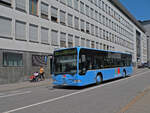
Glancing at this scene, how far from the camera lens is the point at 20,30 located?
20828 millimetres

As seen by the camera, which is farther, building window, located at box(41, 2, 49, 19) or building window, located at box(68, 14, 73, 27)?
building window, located at box(68, 14, 73, 27)

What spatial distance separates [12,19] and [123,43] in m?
43.8

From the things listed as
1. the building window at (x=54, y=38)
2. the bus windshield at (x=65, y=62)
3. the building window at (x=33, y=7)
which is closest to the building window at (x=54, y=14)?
the building window at (x=54, y=38)

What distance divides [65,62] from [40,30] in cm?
1211

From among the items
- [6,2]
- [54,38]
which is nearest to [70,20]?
[54,38]

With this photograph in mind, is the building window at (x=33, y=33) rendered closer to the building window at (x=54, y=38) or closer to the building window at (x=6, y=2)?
the building window at (x=54, y=38)

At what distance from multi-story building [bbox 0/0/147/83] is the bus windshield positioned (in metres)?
5.61

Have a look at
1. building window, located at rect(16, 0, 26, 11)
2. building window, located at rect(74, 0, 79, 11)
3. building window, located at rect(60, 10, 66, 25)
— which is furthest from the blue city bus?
building window, located at rect(74, 0, 79, 11)

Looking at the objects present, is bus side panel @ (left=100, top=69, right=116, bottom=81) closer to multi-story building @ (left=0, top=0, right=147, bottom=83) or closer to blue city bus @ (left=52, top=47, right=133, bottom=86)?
blue city bus @ (left=52, top=47, right=133, bottom=86)

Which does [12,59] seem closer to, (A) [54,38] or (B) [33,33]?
(B) [33,33]

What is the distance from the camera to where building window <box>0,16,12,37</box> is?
61.1 feet

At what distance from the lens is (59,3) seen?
27469mm

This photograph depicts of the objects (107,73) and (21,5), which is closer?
(107,73)

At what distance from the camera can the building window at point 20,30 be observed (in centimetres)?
2048
